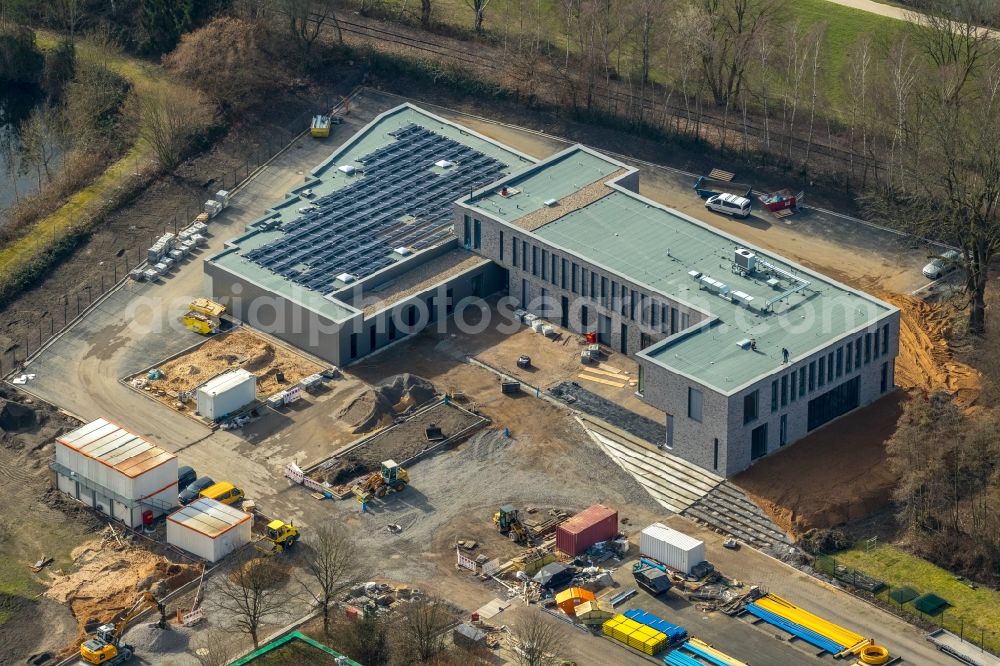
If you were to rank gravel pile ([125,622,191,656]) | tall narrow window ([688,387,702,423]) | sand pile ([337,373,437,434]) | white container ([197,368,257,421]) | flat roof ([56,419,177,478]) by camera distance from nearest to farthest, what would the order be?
1. gravel pile ([125,622,191,656])
2. flat roof ([56,419,177,478])
3. tall narrow window ([688,387,702,423])
4. sand pile ([337,373,437,434])
5. white container ([197,368,257,421])

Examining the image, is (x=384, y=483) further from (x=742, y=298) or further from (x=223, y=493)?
(x=742, y=298)

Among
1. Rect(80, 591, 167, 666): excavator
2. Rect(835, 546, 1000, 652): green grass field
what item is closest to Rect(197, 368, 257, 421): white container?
Rect(80, 591, 167, 666): excavator

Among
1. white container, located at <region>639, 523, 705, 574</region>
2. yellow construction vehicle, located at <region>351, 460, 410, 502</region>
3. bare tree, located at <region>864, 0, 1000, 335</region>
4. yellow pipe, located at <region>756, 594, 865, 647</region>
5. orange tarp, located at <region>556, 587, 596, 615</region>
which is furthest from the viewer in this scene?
bare tree, located at <region>864, 0, 1000, 335</region>

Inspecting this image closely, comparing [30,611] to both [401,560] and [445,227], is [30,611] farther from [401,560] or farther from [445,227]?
[445,227]

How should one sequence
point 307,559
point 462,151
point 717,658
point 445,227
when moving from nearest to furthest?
point 717,658
point 307,559
point 445,227
point 462,151

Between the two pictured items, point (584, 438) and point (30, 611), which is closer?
point (30, 611)

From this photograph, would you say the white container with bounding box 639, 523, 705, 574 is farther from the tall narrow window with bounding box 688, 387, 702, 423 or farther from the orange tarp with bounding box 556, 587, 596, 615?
the tall narrow window with bounding box 688, 387, 702, 423

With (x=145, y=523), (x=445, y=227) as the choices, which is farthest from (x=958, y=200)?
(x=145, y=523)
